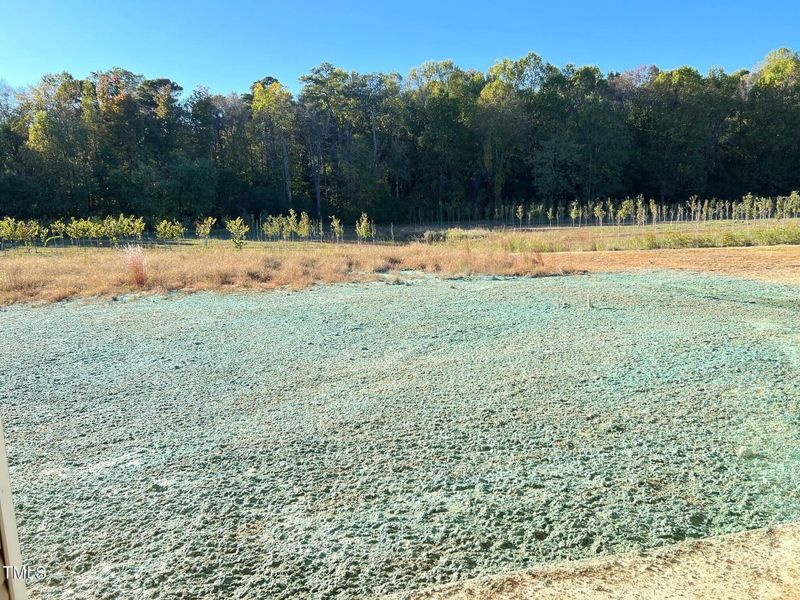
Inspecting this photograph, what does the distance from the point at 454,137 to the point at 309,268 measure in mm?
26810

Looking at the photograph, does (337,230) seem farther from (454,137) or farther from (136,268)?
(454,137)

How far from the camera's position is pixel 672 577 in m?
1.98

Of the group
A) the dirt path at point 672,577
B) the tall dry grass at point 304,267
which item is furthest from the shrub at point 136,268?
the dirt path at point 672,577

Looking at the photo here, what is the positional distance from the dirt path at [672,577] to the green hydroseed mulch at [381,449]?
81 millimetres

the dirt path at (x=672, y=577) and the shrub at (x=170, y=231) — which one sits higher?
the shrub at (x=170, y=231)

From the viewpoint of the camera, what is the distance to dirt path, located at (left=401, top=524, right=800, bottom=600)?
189cm

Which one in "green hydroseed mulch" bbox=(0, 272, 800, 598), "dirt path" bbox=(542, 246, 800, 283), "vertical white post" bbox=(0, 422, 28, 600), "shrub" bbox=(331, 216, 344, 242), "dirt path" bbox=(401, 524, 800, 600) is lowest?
"dirt path" bbox=(401, 524, 800, 600)

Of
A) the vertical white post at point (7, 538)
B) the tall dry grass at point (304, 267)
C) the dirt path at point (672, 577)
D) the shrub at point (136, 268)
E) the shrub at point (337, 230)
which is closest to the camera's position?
the vertical white post at point (7, 538)

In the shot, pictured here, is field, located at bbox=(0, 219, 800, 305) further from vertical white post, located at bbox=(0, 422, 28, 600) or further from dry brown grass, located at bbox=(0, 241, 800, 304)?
vertical white post, located at bbox=(0, 422, 28, 600)

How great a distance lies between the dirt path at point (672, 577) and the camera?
6.21ft

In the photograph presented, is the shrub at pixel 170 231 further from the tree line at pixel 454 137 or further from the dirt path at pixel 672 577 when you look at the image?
the dirt path at pixel 672 577

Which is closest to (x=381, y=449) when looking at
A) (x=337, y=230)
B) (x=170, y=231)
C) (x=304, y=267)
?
(x=304, y=267)

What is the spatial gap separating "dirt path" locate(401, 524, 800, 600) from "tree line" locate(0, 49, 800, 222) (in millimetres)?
31588

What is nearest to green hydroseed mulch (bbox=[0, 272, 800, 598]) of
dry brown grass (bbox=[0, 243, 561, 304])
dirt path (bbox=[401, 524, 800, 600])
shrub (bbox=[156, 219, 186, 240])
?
dirt path (bbox=[401, 524, 800, 600])
